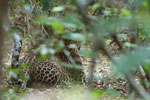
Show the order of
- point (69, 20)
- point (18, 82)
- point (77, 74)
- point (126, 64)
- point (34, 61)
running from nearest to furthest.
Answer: point (126, 64) < point (69, 20) < point (18, 82) < point (34, 61) < point (77, 74)

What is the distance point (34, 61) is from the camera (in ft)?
15.9

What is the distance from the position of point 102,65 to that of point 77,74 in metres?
0.62

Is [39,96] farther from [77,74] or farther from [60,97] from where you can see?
[77,74]

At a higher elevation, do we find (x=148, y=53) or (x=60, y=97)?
(x=148, y=53)

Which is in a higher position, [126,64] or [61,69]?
[126,64]

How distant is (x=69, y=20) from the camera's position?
921mm

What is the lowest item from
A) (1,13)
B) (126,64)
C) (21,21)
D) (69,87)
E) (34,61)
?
(69,87)

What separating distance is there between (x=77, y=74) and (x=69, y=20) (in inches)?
172

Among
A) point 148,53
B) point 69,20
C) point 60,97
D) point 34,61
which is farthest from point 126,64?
point 34,61

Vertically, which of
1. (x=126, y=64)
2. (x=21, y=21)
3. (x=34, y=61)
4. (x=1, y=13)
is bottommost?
(x=34, y=61)

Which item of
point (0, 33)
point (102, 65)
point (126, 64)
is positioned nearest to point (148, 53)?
point (126, 64)

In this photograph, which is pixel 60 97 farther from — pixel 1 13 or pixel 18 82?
pixel 1 13

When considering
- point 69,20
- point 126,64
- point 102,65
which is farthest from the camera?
point 102,65

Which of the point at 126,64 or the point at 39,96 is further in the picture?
the point at 39,96
